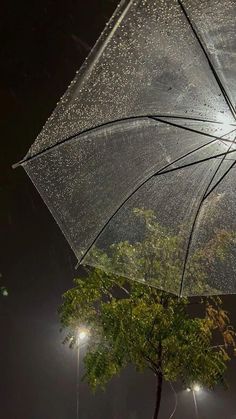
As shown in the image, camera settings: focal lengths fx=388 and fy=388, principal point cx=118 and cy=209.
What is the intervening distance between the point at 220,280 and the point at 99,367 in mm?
A: 2199

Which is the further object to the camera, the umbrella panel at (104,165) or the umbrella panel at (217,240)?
the umbrella panel at (217,240)

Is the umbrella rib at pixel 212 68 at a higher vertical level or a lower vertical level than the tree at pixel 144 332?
higher

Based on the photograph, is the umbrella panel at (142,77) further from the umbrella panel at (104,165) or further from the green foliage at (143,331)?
the green foliage at (143,331)

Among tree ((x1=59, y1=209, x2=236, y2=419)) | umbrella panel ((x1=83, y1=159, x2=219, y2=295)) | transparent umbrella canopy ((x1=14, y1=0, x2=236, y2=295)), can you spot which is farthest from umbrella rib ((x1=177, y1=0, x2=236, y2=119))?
tree ((x1=59, y1=209, x2=236, y2=419))

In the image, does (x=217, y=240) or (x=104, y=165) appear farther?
(x=217, y=240)

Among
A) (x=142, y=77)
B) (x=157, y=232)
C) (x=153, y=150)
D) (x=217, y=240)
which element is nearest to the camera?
(x=142, y=77)

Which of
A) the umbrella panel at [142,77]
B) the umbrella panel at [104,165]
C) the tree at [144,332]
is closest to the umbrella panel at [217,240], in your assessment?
the umbrella panel at [104,165]

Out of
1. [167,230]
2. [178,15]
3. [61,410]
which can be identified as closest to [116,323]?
[167,230]

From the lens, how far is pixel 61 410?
13109 mm

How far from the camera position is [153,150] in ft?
10.3

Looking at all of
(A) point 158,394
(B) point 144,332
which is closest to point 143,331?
(B) point 144,332

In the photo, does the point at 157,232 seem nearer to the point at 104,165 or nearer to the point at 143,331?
the point at 104,165

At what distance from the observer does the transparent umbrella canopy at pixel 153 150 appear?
2207mm

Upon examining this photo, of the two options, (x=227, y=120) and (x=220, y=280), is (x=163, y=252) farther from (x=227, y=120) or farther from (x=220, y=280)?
(x=227, y=120)
